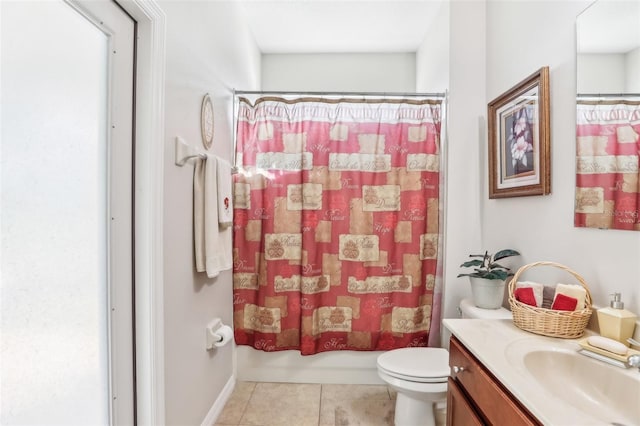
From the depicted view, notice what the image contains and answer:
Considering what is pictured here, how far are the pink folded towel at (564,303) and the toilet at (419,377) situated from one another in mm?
410

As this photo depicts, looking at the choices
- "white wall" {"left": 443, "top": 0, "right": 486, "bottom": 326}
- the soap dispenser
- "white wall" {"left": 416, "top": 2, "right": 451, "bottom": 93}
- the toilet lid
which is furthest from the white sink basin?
"white wall" {"left": 416, "top": 2, "right": 451, "bottom": 93}

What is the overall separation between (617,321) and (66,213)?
5.56 feet

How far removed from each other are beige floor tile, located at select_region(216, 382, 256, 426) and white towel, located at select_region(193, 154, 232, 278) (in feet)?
3.04

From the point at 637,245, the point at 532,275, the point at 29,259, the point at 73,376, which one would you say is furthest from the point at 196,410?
the point at 637,245

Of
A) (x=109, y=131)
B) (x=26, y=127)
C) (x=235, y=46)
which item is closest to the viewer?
(x=26, y=127)

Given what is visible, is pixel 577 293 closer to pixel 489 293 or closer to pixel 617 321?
pixel 617 321

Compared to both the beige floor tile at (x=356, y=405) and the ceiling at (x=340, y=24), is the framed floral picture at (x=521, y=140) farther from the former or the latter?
the beige floor tile at (x=356, y=405)

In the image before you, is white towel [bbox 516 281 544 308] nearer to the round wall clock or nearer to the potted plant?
the potted plant

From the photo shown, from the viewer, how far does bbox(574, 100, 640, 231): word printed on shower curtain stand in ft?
3.30

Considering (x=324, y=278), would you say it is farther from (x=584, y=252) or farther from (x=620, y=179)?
(x=620, y=179)

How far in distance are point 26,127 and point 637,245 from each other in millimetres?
1783

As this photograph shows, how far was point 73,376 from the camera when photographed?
3.02 ft

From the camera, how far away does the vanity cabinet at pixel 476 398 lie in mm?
780

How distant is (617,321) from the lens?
3.21 feet
